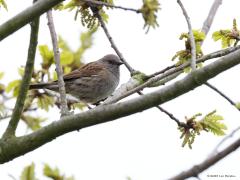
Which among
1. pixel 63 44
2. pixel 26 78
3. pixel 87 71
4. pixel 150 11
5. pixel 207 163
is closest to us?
pixel 207 163

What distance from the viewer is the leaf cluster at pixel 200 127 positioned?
4574mm

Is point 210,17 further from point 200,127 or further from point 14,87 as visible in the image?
point 14,87

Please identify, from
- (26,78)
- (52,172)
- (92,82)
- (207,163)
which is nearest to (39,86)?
(52,172)

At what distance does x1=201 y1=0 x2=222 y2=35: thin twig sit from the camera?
20.0ft

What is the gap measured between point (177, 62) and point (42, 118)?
7.15 feet

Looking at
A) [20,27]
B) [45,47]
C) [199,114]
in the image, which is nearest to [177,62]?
[199,114]

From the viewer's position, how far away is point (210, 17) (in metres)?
6.16

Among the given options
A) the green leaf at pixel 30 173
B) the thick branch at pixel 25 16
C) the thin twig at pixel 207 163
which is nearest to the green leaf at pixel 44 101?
the green leaf at pixel 30 173

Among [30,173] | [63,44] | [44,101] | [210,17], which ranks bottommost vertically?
[30,173]

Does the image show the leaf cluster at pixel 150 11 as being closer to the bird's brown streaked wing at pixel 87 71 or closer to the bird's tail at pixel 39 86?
the bird's tail at pixel 39 86

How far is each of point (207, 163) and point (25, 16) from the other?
165 centimetres

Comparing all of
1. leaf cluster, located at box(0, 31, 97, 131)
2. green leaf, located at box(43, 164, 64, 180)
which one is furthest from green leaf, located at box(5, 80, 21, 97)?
green leaf, located at box(43, 164, 64, 180)

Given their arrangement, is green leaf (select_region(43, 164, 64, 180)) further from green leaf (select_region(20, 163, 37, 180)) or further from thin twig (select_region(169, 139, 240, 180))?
thin twig (select_region(169, 139, 240, 180))

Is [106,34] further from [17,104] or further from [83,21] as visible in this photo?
[17,104]
